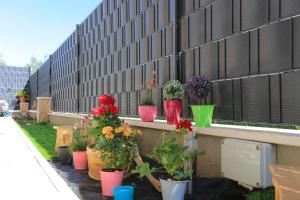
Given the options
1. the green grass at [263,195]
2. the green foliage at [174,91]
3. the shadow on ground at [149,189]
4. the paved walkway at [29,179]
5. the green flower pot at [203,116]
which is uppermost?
the green foliage at [174,91]

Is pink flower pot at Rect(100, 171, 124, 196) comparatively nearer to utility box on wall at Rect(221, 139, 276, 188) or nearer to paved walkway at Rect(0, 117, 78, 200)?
paved walkway at Rect(0, 117, 78, 200)

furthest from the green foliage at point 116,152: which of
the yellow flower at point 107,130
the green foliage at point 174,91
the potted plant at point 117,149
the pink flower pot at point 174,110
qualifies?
the green foliage at point 174,91

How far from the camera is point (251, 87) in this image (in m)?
4.11

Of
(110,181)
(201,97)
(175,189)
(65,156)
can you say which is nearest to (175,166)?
(175,189)

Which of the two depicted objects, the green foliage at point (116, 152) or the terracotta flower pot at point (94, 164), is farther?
the terracotta flower pot at point (94, 164)

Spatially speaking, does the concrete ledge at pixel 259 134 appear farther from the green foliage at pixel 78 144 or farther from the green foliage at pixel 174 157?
the green foliage at pixel 78 144

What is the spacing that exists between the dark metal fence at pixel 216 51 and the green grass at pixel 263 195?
0.77m

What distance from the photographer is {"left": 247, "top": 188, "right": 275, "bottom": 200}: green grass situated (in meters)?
3.08

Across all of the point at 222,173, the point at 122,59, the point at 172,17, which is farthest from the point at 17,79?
the point at 222,173

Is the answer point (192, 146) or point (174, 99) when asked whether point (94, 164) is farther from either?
point (192, 146)

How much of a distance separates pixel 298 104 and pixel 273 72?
50 cm

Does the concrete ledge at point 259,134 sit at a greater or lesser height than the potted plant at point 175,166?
greater

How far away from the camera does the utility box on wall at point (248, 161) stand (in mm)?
3252

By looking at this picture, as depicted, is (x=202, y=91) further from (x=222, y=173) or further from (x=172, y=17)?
(x=172, y=17)
